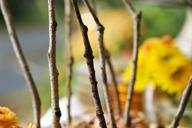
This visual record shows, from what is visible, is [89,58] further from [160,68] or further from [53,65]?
[160,68]

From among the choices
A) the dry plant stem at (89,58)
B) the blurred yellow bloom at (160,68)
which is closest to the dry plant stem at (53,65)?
the dry plant stem at (89,58)

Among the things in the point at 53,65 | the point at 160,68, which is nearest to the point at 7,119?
the point at 53,65

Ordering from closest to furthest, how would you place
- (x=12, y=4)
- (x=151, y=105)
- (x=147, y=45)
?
1. (x=151, y=105)
2. (x=147, y=45)
3. (x=12, y=4)

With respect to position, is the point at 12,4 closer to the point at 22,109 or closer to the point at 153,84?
the point at 22,109

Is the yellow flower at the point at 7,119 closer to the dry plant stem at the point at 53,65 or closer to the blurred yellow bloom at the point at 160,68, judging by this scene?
the dry plant stem at the point at 53,65

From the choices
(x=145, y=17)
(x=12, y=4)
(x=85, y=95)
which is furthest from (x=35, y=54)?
(x=85, y=95)
